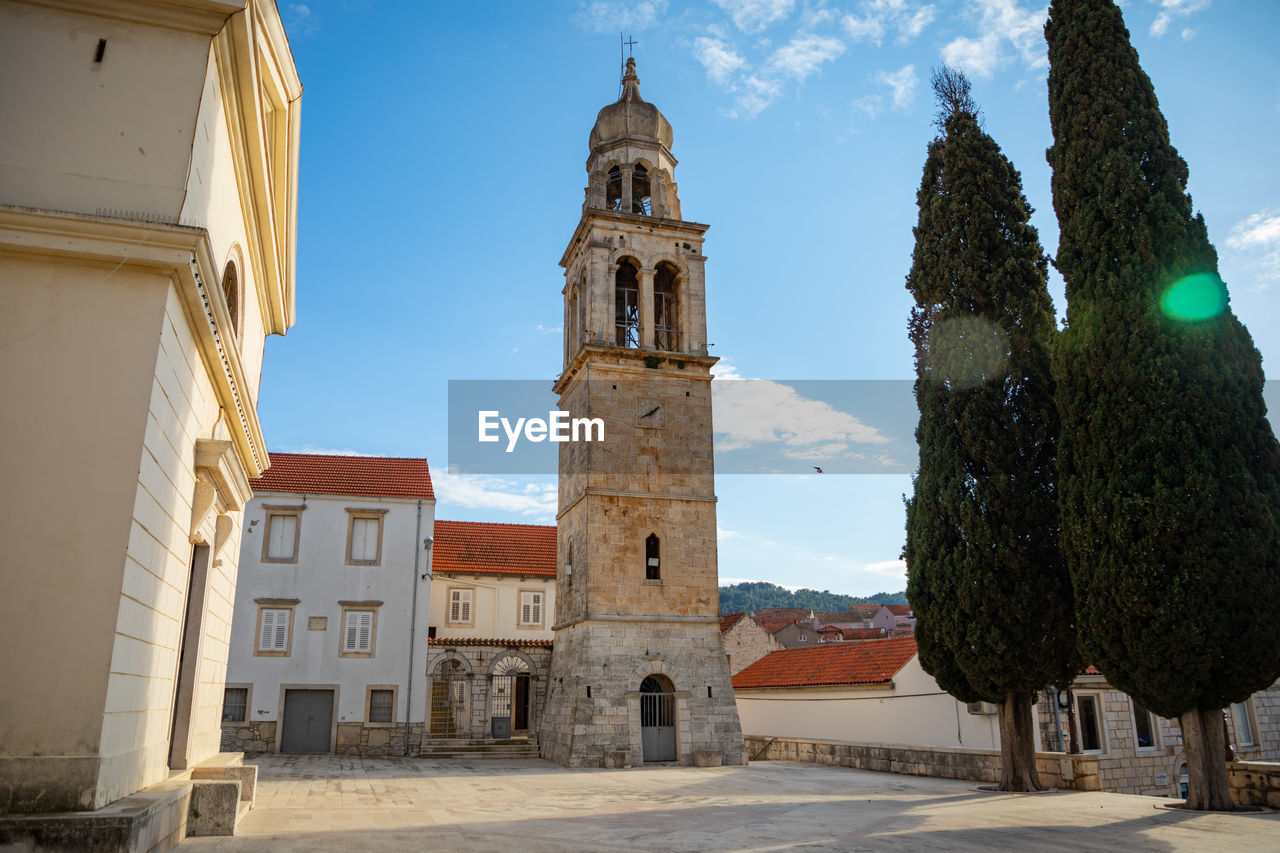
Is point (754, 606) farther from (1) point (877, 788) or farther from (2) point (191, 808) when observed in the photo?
(2) point (191, 808)

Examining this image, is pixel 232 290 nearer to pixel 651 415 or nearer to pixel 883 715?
pixel 651 415

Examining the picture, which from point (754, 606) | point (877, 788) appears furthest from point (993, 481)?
point (754, 606)

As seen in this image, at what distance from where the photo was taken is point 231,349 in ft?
27.5

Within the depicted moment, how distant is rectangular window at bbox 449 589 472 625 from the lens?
29.1 metres

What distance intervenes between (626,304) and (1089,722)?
638 inches

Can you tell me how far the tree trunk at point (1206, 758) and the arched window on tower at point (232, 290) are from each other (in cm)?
1261

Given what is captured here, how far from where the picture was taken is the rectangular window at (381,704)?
79.6 ft

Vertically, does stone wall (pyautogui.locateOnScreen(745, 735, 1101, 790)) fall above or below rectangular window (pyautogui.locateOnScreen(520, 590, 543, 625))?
below

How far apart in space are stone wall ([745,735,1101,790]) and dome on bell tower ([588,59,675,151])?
18.2 meters

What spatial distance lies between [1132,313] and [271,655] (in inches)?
890

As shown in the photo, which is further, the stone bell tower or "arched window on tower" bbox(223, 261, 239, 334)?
the stone bell tower

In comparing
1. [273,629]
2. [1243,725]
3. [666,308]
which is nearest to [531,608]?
→ [273,629]

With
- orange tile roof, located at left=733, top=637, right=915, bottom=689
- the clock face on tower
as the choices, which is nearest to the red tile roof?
orange tile roof, located at left=733, top=637, right=915, bottom=689

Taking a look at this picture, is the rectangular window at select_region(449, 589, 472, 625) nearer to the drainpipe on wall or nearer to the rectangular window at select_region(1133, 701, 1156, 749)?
the drainpipe on wall
